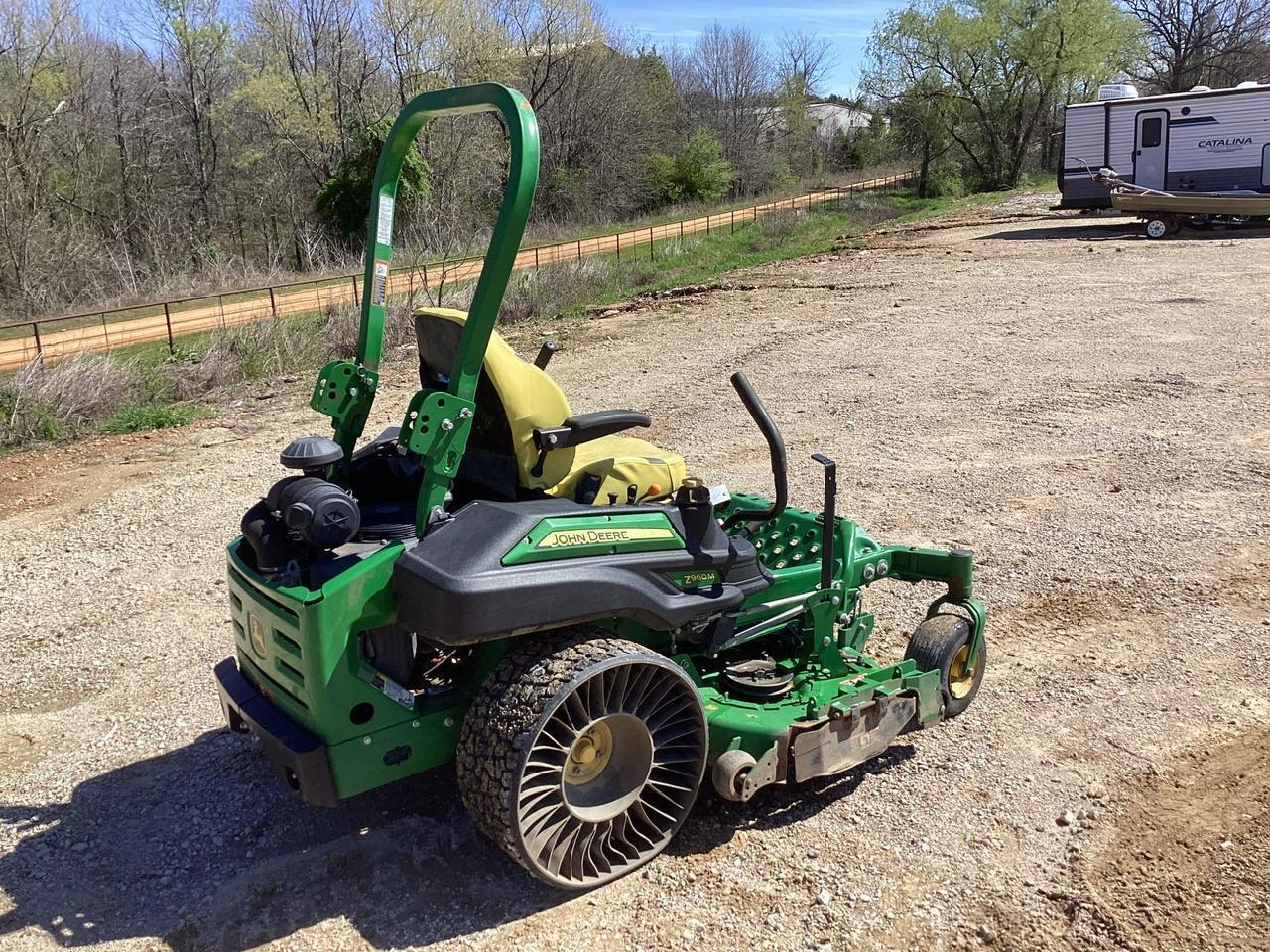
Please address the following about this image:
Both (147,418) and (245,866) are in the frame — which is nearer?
(245,866)

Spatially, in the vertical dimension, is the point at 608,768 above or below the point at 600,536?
Result: below

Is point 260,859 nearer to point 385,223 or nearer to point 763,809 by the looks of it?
point 763,809

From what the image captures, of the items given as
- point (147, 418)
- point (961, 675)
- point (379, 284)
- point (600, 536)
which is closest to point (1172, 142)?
point (147, 418)

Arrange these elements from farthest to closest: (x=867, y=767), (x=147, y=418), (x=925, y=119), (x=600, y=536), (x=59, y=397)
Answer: (x=925, y=119), (x=147, y=418), (x=59, y=397), (x=867, y=767), (x=600, y=536)

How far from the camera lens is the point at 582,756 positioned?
134 inches

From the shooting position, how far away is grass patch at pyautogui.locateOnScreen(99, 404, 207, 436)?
33.6 feet

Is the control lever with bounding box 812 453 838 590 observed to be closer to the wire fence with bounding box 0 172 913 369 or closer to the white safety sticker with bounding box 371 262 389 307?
the white safety sticker with bounding box 371 262 389 307

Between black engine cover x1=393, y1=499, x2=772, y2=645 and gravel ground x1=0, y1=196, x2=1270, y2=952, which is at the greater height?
black engine cover x1=393, y1=499, x2=772, y2=645

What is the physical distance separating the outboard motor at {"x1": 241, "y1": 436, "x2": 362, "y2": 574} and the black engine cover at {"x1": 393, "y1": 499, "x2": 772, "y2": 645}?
22cm

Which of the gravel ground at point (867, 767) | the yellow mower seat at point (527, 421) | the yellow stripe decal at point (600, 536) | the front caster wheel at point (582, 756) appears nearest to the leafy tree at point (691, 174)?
the gravel ground at point (867, 767)

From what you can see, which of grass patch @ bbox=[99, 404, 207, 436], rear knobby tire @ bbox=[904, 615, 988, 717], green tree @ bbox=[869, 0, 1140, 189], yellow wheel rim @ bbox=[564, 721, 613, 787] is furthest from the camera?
green tree @ bbox=[869, 0, 1140, 189]

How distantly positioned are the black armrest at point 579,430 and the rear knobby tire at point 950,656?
5.61 ft

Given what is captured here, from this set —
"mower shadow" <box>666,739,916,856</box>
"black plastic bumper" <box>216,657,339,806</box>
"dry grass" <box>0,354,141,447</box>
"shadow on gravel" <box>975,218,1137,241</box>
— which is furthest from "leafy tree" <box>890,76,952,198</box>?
"black plastic bumper" <box>216,657,339,806</box>

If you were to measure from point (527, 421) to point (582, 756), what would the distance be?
1075mm
